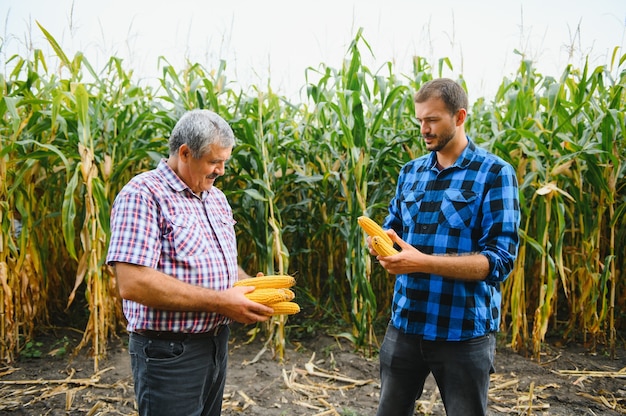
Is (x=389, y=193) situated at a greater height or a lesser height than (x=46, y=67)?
lesser

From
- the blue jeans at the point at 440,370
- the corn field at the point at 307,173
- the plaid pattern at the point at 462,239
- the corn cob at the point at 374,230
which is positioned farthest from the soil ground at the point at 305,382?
the corn cob at the point at 374,230

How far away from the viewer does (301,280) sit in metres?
4.95

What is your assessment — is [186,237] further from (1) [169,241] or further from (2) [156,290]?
(2) [156,290]

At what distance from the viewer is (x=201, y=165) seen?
175cm

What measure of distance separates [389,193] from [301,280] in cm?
148

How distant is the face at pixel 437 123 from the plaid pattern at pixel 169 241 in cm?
106

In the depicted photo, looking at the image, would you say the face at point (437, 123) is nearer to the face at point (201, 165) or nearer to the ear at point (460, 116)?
the ear at point (460, 116)

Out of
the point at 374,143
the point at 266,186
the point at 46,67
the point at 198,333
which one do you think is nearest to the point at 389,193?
the point at 374,143

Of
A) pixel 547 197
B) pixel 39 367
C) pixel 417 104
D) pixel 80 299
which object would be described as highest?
pixel 417 104

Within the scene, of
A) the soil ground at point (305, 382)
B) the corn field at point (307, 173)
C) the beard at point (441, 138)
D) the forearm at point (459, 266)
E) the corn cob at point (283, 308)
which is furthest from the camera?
the corn field at point (307, 173)

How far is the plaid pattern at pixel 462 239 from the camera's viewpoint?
1816mm

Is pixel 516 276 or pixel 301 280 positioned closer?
pixel 516 276

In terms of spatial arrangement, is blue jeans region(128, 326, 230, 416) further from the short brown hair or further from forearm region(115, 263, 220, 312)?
the short brown hair

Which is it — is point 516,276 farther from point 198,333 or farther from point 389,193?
point 198,333
